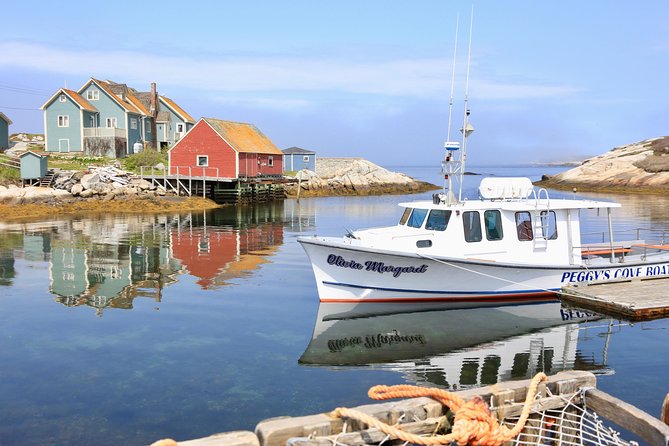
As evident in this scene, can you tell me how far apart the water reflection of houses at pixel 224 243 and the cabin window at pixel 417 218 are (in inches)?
257

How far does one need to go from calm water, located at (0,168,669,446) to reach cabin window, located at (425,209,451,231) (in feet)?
7.37

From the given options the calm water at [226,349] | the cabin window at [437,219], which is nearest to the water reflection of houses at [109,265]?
the calm water at [226,349]

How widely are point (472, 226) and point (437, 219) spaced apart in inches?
37.1

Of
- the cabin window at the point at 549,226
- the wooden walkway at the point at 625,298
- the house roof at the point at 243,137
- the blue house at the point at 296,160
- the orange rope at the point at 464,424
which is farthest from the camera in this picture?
the blue house at the point at 296,160

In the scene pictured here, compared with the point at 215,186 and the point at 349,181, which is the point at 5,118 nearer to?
the point at 215,186

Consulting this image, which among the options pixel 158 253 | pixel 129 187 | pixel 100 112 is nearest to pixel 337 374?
pixel 158 253

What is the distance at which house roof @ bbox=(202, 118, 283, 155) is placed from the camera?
49938 millimetres

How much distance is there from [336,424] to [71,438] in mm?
5543

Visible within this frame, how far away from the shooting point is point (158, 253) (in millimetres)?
24719

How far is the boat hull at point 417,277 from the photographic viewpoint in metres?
15.1

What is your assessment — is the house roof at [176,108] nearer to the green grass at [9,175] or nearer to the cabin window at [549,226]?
the green grass at [9,175]

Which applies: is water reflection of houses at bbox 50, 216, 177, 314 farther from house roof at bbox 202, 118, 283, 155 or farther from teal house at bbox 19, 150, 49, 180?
house roof at bbox 202, 118, 283, 155

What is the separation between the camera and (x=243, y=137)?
174ft

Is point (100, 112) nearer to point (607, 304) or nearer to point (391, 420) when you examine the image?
point (607, 304)
